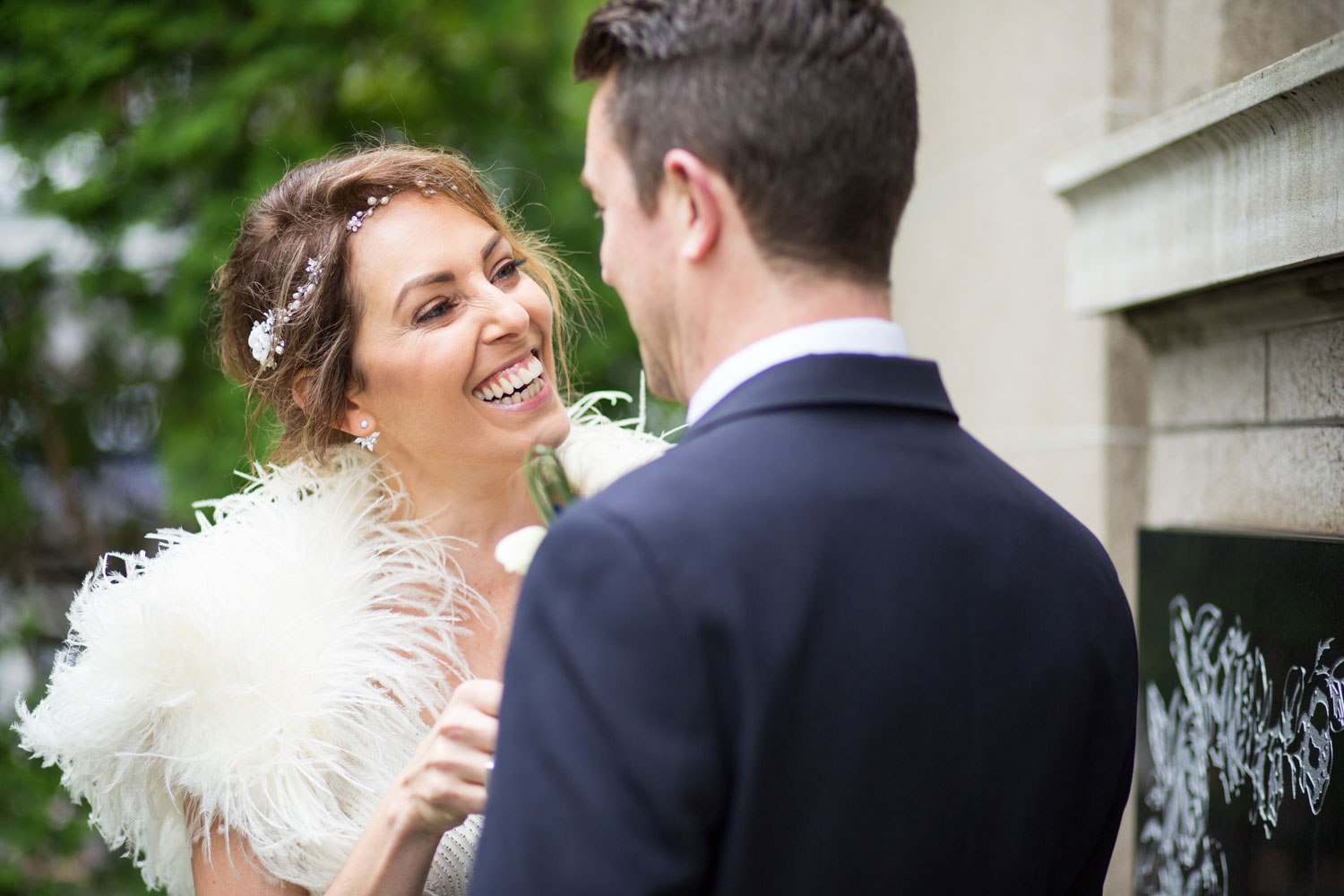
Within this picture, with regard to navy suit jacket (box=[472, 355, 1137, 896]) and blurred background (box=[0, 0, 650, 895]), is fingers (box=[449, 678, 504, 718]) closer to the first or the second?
navy suit jacket (box=[472, 355, 1137, 896])

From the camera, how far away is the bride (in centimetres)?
212

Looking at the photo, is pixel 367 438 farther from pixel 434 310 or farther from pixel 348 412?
pixel 434 310

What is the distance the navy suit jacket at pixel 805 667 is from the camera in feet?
3.34

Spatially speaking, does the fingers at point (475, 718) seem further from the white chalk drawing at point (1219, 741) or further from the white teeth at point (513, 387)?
the white chalk drawing at point (1219, 741)

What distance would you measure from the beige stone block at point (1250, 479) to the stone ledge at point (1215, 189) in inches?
13.0

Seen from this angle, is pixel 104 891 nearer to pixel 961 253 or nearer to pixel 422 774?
pixel 422 774

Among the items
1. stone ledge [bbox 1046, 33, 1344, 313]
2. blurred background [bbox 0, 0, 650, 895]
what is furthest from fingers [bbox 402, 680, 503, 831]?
blurred background [bbox 0, 0, 650, 895]

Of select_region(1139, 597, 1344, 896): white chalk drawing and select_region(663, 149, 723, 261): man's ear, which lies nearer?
select_region(663, 149, 723, 261): man's ear

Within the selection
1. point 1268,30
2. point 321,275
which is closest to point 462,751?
point 321,275

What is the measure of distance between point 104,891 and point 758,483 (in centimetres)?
471

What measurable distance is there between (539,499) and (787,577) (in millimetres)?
433

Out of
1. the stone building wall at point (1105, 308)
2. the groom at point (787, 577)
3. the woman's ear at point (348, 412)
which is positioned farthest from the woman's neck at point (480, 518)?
the stone building wall at point (1105, 308)

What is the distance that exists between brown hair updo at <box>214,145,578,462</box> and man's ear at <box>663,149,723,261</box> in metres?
1.36

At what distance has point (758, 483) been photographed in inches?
43.1
